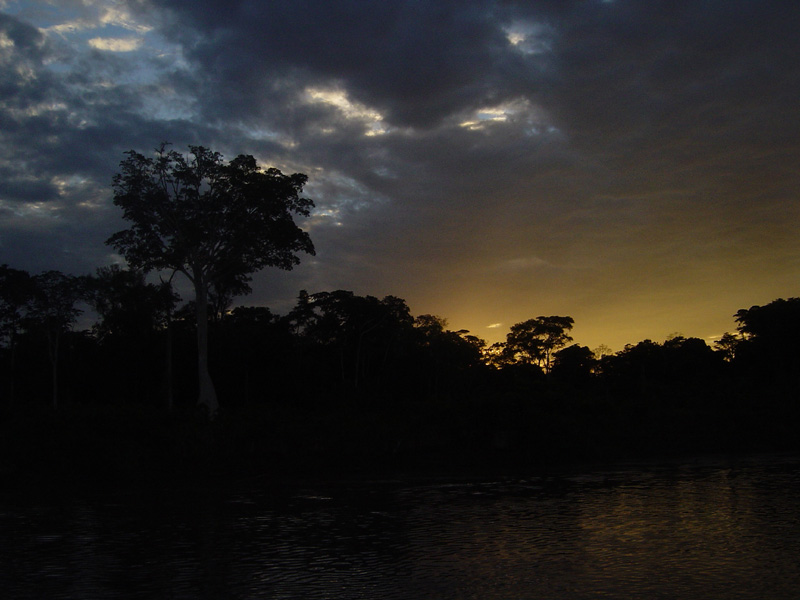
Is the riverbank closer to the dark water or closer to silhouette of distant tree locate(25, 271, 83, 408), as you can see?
the dark water

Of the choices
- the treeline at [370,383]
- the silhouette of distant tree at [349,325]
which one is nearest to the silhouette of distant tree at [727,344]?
the treeline at [370,383]

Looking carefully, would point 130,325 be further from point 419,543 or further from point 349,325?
point 419,543

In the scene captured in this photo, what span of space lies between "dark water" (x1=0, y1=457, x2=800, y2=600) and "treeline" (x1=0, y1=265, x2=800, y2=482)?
781cm

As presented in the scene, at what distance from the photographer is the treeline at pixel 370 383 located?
26812 mm

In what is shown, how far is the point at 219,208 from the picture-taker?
33.3 m

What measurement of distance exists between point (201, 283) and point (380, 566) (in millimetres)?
25505

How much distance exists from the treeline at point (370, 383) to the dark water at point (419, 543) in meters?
7.81

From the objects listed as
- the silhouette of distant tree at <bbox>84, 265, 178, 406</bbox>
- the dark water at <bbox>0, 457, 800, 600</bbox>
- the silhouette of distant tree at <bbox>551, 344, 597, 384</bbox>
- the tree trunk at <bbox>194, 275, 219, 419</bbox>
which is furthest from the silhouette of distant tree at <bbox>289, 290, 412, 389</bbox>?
the dark water at <bbox>0, 457, 800, 600</bbox>

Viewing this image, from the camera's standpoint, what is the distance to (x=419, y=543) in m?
10.9

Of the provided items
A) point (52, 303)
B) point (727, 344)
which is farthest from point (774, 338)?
point (52, 303)

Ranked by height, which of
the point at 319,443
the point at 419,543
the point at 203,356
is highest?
the point at 203,356

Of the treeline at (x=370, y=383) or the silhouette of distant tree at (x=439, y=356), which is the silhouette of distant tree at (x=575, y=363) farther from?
the silhouette of distant tree at (x=439, y=356)

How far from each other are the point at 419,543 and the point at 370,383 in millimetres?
52381

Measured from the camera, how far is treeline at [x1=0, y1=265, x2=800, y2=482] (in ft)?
88.0
